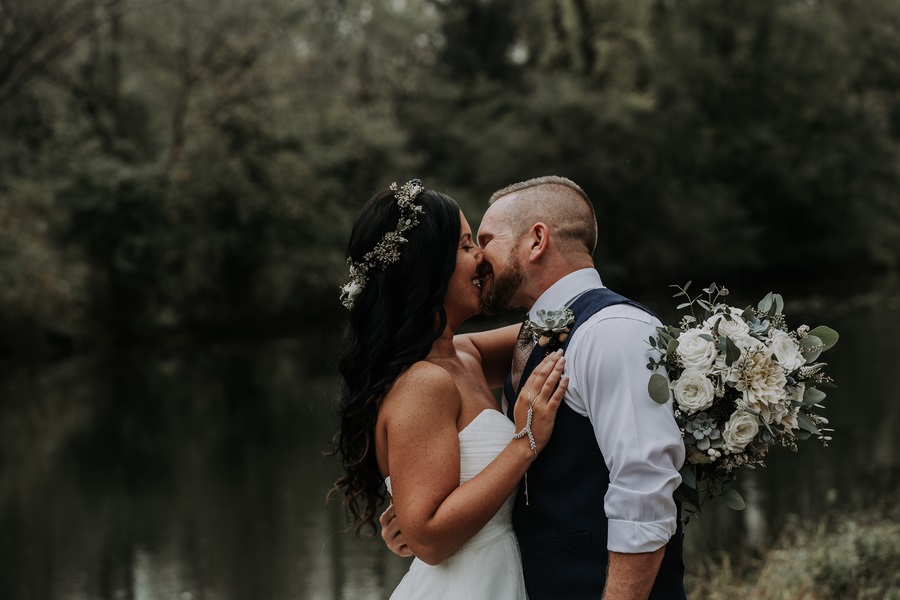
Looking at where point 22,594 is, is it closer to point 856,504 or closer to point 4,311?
point 856,504

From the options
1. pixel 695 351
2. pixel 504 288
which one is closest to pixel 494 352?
pixel 504 288

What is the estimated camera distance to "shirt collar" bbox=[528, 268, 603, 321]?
2.87 m

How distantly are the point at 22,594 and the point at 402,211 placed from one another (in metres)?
7.49

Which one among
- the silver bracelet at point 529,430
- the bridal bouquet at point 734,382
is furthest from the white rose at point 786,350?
the silver bracelet at point 529,430

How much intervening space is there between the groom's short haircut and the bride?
224 millimetres

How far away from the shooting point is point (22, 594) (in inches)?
361

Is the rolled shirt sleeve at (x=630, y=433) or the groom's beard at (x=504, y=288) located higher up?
the groom's beard at (x=504, y=288)

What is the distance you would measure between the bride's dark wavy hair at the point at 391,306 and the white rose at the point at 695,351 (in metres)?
0.73

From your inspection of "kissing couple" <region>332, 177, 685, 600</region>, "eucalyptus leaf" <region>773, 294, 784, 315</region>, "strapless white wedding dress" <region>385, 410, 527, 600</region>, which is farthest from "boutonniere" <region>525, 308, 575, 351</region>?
"eucalyptus leaf" <region>773, 294, 784, 315</region>

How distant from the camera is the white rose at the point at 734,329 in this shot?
2734mm

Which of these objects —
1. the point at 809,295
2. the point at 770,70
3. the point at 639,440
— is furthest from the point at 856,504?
the point at 770,70

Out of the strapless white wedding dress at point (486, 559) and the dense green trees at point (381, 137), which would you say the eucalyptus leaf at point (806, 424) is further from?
the dense green trees at point (381, 137)

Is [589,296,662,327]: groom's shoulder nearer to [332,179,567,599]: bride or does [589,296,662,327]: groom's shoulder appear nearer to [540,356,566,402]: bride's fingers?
[540,356,566,402]: bride's fingers

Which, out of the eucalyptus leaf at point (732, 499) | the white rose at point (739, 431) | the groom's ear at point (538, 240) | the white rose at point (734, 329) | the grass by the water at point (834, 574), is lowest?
the grass by the water at point (834, 574)
